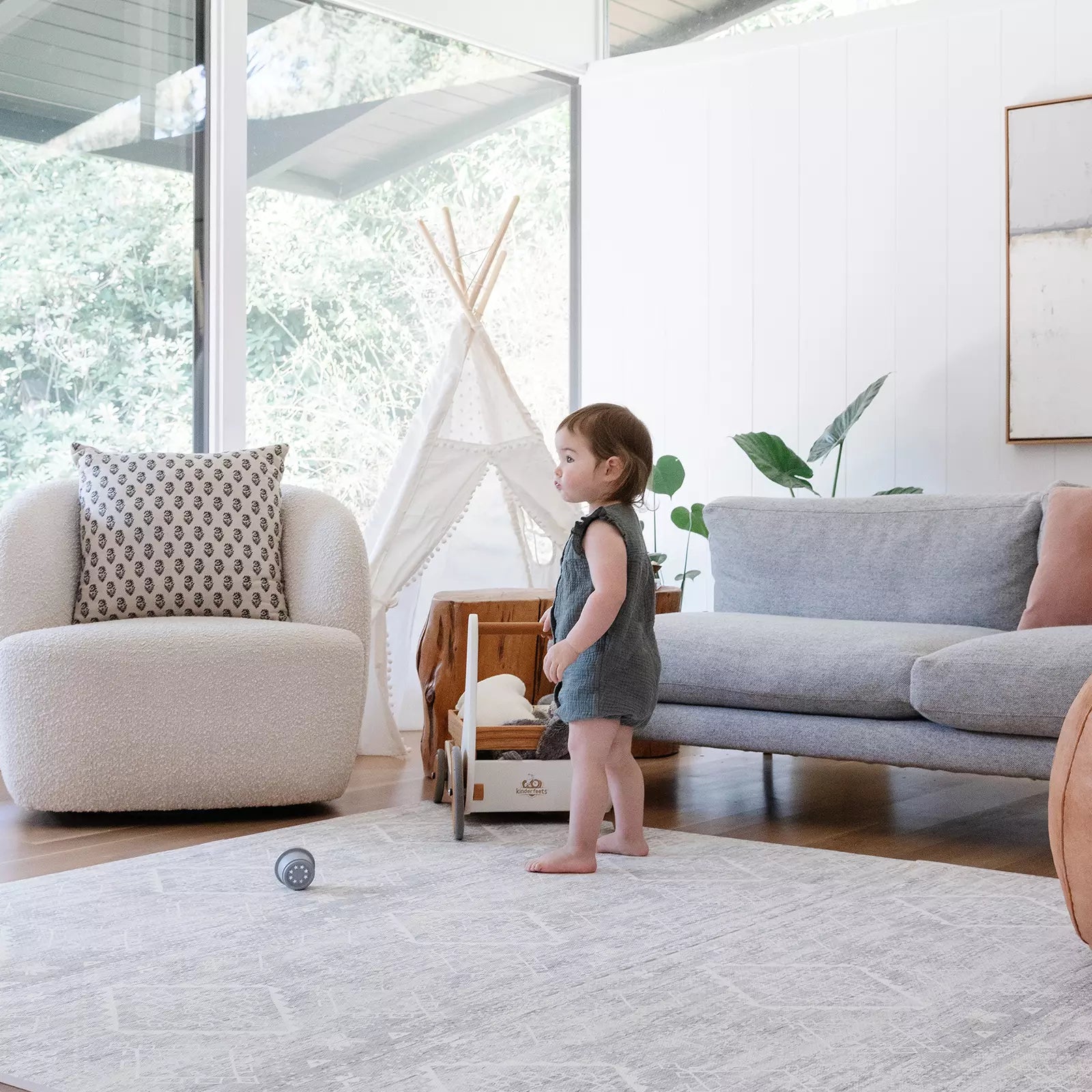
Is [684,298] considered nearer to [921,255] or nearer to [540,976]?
[921,255]

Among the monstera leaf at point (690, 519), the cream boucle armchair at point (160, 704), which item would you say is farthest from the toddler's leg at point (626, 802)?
the monstera leaf at point (690, 519)

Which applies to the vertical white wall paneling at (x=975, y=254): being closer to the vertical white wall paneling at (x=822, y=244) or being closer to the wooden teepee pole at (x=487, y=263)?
the vertical white wall paneling at (x=822, y=244)

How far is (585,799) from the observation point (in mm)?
2443

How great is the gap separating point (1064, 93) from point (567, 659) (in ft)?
9.79

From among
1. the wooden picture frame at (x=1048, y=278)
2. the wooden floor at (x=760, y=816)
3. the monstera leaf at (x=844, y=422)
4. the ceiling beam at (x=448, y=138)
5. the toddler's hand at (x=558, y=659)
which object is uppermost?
the ceiling beam at (x=448, y=138)

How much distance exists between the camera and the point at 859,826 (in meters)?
2.94

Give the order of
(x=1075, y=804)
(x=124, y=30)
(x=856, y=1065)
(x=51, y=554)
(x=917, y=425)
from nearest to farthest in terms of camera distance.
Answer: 1. (x=856, y=1065)
2. (x=1075, y=804)
3. (x=51, y=554)
4. (x=124, y=30)
5. (x=917, y=425)

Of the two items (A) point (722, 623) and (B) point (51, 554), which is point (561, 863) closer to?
(A) point (722, 623)

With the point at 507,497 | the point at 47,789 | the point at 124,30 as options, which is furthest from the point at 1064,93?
the point at 47,789

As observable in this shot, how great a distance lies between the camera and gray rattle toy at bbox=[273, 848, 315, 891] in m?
2.24

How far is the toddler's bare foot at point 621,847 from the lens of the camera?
8.40 feet

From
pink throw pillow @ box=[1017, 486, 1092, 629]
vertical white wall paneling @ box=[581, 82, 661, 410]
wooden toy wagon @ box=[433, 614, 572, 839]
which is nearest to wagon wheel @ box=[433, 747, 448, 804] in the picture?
wooden toy wagon @ box=[433, 614, 572, 839]

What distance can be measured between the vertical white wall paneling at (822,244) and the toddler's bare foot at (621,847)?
2.48 meters

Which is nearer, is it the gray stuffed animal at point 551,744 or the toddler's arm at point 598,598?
the toddler's arm at point 598,598
